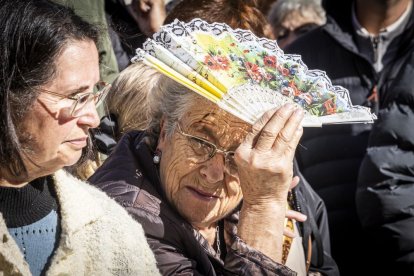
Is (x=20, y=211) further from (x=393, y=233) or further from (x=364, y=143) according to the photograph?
(x=364, y=143)

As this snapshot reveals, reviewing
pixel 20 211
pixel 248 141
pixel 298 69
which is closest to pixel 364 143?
pixel 298 69

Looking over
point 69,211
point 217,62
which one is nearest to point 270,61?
point 217,62

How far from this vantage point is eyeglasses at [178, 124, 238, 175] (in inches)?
109

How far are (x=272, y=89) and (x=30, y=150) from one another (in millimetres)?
990

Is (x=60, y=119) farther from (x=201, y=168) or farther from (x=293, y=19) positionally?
(x=293, y=19)

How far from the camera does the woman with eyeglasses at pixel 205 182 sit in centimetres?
255

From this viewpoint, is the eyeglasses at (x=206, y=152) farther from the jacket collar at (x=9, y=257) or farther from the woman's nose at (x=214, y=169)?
the jacket collar at (x=9, y=257)

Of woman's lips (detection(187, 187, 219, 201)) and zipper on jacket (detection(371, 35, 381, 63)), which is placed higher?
woman's lips (detection(187, 187, 219, 201))

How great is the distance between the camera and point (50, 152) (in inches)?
85.6

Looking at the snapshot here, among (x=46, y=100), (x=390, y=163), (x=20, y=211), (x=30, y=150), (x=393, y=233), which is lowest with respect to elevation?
(x=393, y=233)

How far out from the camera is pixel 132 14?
5.06 m

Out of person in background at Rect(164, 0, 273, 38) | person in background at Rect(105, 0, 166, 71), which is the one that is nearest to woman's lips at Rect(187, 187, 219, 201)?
person in background at Rect(164, 0, 273, 38)

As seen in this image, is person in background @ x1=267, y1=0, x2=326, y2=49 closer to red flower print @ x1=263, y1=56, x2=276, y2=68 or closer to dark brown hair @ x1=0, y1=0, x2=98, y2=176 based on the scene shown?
red flower print @ x1=263, y1=56, x2=276, y2=68

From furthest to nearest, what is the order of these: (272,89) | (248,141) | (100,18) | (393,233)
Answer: (100,18), (393,233), (272,89), (248,141)
